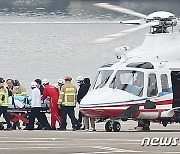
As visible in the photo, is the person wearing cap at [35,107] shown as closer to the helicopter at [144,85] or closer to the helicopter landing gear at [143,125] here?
the helicopter at [144,85]

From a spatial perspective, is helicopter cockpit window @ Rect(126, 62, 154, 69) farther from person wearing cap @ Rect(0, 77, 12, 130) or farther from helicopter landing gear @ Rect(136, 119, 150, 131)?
person wearing cap @ Rect(0, 77, 12, 130)

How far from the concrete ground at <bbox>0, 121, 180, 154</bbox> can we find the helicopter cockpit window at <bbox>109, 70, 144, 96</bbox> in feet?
5.52

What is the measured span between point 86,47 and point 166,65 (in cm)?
4682

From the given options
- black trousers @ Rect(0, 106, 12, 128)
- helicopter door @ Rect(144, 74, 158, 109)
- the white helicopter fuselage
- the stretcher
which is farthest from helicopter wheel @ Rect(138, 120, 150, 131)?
black trousers @ Rect(0, 106, 12, 128)

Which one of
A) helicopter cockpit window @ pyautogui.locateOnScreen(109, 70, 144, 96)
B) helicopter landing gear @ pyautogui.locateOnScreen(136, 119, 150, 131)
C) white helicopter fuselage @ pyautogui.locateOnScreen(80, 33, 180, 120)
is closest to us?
white helicopter fuselage @ pyautogui.locateOnScreen(80, 33, 180, 120)

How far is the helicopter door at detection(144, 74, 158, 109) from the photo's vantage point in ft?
69.8

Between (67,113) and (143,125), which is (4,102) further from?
(143,125)

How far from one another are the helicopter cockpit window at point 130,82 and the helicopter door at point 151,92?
0.69 feet

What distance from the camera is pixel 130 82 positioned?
21281 millimetres

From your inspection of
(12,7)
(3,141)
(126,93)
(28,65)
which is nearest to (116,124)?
(126,93)

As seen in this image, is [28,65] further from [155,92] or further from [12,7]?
[12,7]

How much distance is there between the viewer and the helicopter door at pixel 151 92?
21281 millimetres

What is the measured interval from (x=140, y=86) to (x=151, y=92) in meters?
0.31

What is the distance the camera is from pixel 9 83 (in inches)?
921
